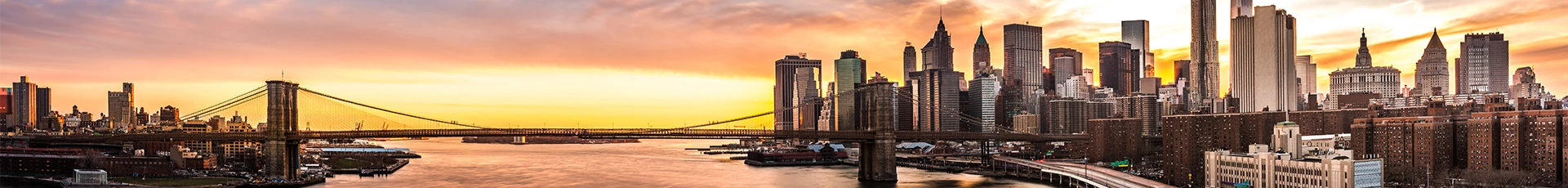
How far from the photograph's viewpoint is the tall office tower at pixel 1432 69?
83.9m

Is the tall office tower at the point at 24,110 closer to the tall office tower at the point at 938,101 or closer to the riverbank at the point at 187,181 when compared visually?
the riverbank at the point at 187,181

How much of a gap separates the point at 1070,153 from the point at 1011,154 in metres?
3.72

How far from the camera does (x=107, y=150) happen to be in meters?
42.0

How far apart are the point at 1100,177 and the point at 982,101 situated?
237 ft

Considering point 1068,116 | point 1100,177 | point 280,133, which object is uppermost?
point 280,133

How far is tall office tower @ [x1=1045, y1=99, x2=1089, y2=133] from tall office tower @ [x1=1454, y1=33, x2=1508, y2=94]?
22.3 m

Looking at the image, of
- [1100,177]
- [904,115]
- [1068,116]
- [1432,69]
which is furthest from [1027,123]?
[1100,177]

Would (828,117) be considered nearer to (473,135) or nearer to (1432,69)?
(1432,69)

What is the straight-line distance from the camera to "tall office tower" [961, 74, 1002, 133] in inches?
4240

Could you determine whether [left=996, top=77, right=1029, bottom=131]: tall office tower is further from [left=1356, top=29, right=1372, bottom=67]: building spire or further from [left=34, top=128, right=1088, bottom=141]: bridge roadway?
[left=34, top=128, right=1088, bottom=141]: bridge roadway

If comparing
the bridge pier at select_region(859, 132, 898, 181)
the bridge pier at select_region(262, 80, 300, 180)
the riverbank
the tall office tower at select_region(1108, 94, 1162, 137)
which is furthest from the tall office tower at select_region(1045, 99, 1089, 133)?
the riverbank

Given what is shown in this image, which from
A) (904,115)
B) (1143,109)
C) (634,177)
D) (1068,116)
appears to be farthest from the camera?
(904,115)

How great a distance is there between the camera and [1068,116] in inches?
3750

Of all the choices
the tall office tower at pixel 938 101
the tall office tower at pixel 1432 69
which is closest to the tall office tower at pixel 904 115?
the tall office tower at pixel 938 101
